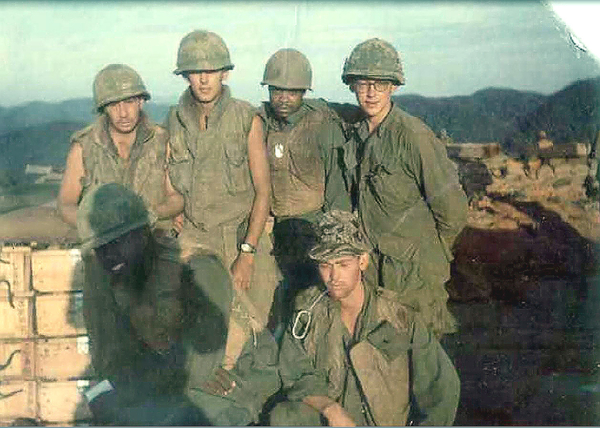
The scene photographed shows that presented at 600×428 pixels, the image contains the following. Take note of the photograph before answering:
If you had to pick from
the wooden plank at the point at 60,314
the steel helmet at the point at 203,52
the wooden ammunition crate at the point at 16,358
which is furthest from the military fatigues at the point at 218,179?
the wooden ammunition crate at the point at 16,358

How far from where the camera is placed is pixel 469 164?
4.71 m

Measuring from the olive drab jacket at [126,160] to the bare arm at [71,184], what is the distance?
0.07 ft

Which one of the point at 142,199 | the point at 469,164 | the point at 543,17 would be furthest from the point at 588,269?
the point at 142,199

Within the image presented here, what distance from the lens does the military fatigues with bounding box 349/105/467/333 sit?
4.52m

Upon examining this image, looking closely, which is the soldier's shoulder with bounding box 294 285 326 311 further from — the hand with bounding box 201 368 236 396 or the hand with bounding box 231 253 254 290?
the hand with bounding box 201 368 236 396

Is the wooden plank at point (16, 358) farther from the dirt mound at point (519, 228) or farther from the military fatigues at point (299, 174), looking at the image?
the dirt mound at point (519, 228)

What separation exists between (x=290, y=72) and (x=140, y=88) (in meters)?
0.54

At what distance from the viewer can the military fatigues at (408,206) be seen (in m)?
4.52

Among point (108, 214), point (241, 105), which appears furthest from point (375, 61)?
point (108, 214)

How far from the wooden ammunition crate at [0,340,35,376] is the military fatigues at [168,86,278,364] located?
713 millimetres

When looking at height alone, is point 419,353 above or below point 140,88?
below

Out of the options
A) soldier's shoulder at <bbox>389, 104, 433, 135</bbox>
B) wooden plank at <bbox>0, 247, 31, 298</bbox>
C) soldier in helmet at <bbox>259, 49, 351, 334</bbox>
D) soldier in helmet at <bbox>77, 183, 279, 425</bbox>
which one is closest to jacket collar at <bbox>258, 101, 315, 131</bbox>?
soldier in helmet at <bbox>259, 49, 351, 334</bbox>

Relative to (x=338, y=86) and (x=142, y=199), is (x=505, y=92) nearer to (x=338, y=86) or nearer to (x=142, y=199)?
(x=338, y=86)

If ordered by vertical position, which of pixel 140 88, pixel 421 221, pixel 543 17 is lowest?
pixel 421 221
